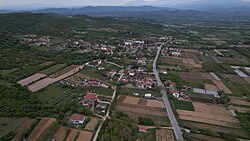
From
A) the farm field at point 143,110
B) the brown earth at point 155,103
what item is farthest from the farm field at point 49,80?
the brown earth at point 155,103

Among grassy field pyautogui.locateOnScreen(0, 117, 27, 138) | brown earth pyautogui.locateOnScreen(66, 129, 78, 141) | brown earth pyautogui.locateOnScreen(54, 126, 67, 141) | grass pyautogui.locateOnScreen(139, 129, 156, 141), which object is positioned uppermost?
grassy field pyautogui.locateOnScreen(0, 117, 27, 138)

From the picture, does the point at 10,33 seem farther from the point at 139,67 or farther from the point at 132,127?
the point at 132,127

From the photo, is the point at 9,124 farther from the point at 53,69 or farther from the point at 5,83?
the point at 53,69

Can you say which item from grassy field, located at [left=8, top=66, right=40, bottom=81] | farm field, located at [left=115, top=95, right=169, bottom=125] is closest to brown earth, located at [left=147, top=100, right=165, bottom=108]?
farm field, located at [left=115, top=95, right=169, bottom=125]

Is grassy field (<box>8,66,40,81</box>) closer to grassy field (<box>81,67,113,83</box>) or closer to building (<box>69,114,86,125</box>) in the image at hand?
grassy field (<box>81,67,113,83</box>)

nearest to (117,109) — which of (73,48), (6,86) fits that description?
(6,86)

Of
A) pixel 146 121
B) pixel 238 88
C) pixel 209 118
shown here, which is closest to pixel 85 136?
pixel 146 121

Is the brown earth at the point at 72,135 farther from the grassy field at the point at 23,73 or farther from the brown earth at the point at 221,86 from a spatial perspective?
the brown earth at the point at 221,86
